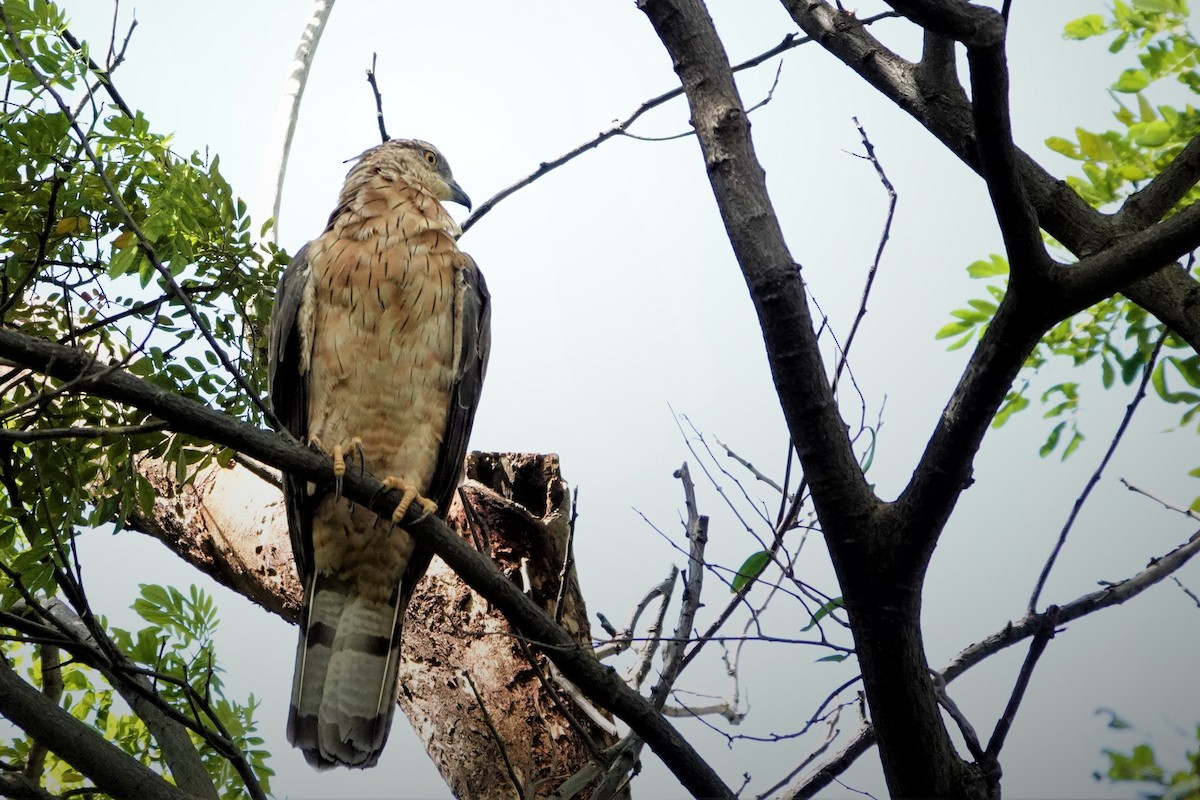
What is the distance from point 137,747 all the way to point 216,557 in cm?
82

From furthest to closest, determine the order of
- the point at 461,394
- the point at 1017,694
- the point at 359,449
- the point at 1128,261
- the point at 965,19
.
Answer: the point at 461,394 → the point at 359,449 → the point at 1017,694 → the point at 1128,261 → the point at 965,19

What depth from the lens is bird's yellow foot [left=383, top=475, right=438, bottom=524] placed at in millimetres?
2488

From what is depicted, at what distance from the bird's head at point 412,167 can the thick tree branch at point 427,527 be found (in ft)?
6.11

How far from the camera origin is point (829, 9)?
2.67 meters

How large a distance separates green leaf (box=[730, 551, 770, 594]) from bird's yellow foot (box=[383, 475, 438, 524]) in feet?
2.71

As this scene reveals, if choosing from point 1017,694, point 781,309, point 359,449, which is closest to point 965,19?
point 781,309

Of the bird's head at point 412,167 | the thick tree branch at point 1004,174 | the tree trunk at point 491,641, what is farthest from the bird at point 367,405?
the thick tree branch at point 1004,174

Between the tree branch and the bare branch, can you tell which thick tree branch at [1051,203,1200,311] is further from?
the bare branch

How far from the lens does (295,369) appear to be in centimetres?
322

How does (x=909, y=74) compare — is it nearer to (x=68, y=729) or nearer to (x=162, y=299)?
(x=162, y=299)

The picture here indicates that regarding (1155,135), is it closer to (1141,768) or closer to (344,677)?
(1141,768)

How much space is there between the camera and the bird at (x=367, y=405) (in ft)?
10.3

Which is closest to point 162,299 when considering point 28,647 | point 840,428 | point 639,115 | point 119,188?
point 119,188

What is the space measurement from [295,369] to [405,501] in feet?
3.03
